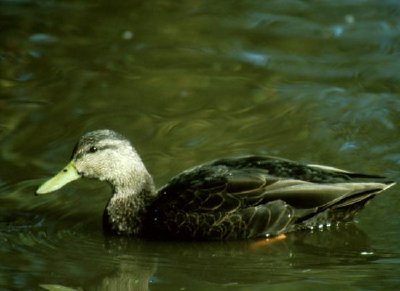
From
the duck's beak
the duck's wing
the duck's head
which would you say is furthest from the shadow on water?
the duck's head

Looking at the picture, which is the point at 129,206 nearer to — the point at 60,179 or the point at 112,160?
the point at 112,160

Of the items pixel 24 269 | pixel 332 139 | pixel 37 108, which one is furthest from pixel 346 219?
pixel 37 108

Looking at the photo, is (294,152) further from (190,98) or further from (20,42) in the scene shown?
(20,42)

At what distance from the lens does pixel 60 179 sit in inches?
356

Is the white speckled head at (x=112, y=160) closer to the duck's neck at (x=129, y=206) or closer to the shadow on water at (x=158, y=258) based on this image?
the duck's neck at (x=129, y=206)

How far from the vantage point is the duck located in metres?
8.70

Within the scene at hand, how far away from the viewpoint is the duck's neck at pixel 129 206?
906 centimetres

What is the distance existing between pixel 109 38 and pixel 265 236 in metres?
4.72

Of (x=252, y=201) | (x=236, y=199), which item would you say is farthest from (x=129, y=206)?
(x=252, y=201)

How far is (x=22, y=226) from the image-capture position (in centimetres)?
904

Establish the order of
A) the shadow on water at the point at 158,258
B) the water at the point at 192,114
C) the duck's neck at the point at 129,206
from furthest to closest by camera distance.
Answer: the duck's neck at the point at 129,206
the water at the point at 192,114
the shadow on water at the point at 158,258

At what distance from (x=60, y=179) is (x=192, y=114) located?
2104 mm

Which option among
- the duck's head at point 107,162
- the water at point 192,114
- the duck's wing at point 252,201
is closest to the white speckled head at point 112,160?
the duck's head at point 107,162

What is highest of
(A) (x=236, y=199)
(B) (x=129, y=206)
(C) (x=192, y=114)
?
(C) (x=192, y=114)
